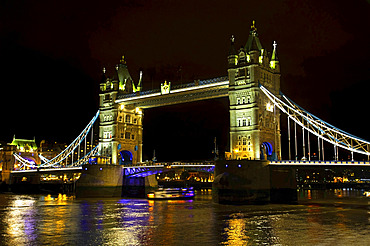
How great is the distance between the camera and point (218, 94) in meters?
61.3

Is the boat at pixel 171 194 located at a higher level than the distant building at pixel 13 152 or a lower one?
lower

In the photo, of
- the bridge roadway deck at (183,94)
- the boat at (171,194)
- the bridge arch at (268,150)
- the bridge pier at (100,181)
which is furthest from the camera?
the bridge pier at (100,181)

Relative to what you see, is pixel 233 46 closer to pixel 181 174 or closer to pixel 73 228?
pixel 73 228

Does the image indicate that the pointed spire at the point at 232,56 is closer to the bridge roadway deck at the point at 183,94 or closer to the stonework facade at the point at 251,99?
the stonework facade at the point at 251,99

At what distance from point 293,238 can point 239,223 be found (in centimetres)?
681

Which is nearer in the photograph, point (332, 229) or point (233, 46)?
point (332, 229)

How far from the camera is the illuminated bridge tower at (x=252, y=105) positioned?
182 ft

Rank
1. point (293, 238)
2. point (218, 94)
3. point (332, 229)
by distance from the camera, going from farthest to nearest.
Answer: point (218, 94)
point (332, 229)
point (293, 238)

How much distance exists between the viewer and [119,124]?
7519cm

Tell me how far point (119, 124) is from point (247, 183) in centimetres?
3171

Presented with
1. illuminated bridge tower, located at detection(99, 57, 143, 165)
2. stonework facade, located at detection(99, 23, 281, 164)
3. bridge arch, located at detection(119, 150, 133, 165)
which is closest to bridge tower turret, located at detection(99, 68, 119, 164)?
illuminated bridge tower, located at detection(99, 57, 143, 165)

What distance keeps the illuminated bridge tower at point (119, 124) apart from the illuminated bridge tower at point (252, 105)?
954 inches

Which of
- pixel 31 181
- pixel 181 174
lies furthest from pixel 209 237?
pixel 181 174

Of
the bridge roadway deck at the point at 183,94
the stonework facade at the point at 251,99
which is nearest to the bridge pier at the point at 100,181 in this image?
the bridge roadway deck at the point at 183,94
